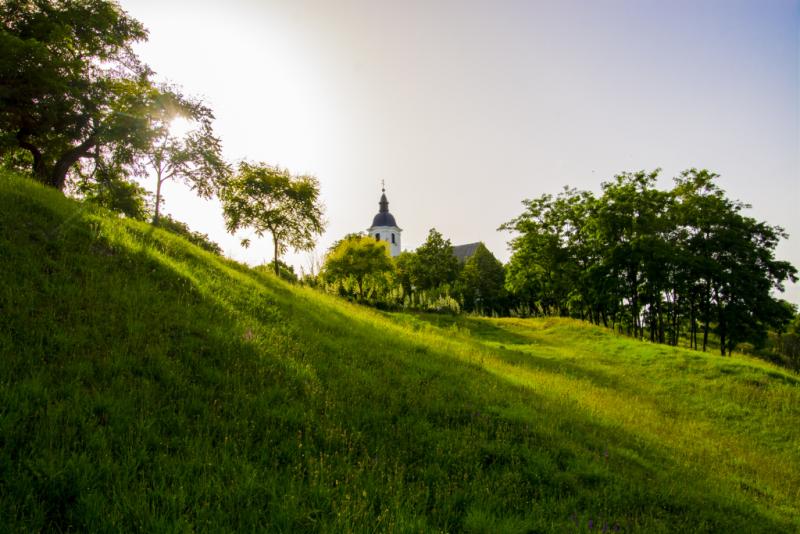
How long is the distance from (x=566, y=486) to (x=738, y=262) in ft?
112

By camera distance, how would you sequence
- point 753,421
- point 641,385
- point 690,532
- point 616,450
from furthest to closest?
point 641,385 < point 753,421 < point 616,450 < point 690,532

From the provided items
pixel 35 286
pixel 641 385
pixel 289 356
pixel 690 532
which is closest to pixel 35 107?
pixel 35 286

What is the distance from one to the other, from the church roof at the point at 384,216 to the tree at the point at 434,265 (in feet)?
170

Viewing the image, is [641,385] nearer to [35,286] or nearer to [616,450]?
[616,450]

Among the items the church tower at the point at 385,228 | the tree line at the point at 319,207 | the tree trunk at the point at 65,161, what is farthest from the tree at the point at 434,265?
the church tower at the point at 385,228

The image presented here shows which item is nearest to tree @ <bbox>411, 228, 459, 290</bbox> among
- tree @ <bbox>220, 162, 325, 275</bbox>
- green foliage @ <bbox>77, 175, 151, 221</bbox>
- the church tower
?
tree @ <bbox>220, 162, 325, 275</bbox>

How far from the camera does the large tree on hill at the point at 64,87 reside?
15109mm

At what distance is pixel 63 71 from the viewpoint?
16.7 metres

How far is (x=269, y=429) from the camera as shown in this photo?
4.62 meters

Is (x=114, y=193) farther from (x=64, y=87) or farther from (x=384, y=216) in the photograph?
(x=384, y=216)

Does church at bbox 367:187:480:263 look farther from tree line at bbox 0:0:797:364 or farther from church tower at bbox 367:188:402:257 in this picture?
tree line at bbox 0:0:797:364

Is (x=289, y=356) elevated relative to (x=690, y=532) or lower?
elevated

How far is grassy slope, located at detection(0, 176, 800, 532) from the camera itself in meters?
3.35

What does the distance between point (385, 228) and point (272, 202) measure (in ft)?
267
